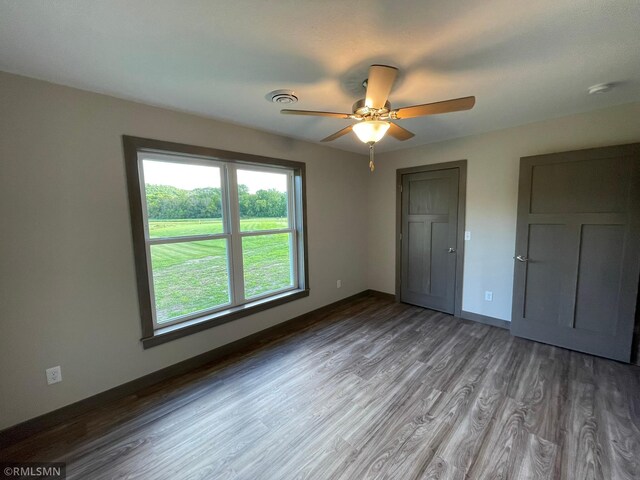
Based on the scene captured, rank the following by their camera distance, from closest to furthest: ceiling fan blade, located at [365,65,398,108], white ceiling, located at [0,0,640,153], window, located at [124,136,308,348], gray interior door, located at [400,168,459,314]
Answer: white ceiling, located at [0,0,640,153], ceiling fan blade, located at [365,65,398,108], window, located at [124,136,308,348], gray interior door, located at [400,168,459,314]

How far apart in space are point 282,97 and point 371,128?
31.8 inches

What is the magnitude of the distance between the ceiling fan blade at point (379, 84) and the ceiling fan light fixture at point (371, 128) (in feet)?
0.39

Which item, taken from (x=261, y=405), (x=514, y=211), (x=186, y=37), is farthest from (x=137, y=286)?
(x=514, y=211)

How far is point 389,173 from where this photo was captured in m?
4.11

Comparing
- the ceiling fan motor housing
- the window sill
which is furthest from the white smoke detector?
the window sill

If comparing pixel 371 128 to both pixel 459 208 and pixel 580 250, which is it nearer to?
pixel 459 208

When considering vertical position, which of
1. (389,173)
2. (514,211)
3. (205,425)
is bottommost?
(205,425)

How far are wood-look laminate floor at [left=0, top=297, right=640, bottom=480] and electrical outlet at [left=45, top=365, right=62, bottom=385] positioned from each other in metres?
0.34

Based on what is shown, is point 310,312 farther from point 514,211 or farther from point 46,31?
point 46,31

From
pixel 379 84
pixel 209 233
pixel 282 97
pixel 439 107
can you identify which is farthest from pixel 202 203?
pixel 439 107

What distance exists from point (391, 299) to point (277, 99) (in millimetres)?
3445

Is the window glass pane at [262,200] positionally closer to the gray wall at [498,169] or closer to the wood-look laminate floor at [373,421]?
the wood-look laminate floor at [373,421]

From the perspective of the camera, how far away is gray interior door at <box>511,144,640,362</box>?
2.36m

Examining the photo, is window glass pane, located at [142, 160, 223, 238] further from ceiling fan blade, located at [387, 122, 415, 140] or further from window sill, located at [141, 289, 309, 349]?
ceiling fan blade, located at [387, 122, 415, 140]
